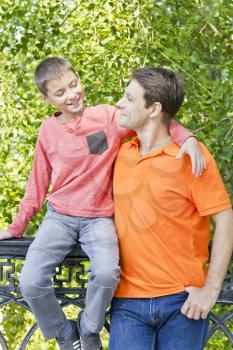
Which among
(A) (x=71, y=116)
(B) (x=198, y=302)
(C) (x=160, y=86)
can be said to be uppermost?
(C) (x=160, y=86)

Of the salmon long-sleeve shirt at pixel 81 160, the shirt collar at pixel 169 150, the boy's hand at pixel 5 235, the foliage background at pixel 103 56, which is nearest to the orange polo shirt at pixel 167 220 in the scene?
the shirt collar at pixel 169 150

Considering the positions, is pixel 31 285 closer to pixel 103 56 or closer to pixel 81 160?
pixel 81 160

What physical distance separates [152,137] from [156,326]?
569 millimetres

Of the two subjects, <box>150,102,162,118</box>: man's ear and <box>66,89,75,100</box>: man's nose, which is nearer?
<box>150,102,162,118</box>: man's ear

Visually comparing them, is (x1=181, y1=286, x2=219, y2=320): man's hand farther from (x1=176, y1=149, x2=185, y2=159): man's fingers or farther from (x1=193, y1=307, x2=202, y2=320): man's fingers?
(x1=176, y1=149, x2=185, y2=159): man's fingers

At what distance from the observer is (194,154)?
95.0 inches

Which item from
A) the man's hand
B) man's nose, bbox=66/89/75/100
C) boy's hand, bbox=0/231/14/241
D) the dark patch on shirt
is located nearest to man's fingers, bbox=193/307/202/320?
the man's hand

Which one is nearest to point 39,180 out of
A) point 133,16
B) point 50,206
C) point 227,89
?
point 50,206

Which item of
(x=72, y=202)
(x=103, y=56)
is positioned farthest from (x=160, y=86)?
(x=103, y=56)

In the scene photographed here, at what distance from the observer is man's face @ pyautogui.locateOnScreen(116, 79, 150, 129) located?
2.53 metres

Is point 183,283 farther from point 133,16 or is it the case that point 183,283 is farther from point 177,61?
point 133,16

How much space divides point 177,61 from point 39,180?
1.33 meters

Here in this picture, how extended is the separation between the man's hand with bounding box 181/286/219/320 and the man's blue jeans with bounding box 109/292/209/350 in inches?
1.1

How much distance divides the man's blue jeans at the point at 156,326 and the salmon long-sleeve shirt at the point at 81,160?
0.31 meters
